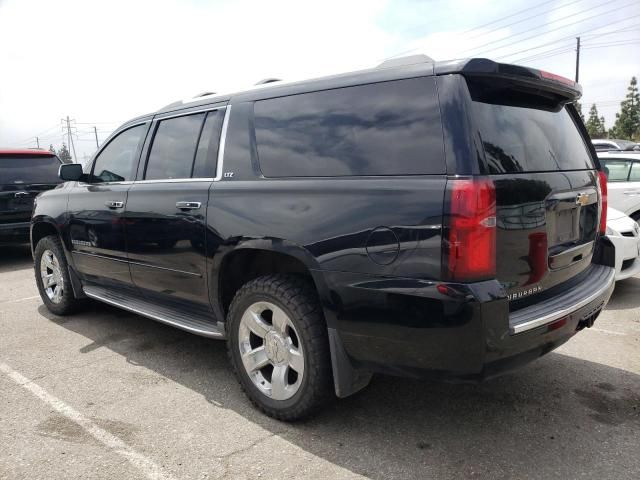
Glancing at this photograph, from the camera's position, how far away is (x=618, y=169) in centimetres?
767

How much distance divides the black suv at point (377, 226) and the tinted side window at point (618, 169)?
4850mm

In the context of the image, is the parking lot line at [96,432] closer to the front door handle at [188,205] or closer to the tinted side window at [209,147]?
the front door handle at [188,205]

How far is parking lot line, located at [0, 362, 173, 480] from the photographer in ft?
8.55

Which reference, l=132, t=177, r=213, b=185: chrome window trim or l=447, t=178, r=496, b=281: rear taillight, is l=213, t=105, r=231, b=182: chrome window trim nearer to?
l=132, t=177, r=213, b=185: chrome window trim

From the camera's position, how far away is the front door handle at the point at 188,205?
3.35m

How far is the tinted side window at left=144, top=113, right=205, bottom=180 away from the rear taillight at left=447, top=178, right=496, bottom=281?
201cm

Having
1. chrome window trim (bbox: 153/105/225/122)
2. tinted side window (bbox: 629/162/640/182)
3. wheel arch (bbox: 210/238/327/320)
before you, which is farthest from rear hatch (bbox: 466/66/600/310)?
tinted side window (bbox: 629/162/640/182)

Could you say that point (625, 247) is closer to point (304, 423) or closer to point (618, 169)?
point (618, 169)

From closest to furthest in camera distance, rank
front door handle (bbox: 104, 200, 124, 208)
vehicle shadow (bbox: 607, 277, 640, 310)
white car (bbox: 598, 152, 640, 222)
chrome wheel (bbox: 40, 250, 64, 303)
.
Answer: front door handle (bbox: 104, 200, 124, 208)
chrome wheel (bbox: 40, 250, 64, 303)
vehicle shadow (bbox: 607, 277, 640, 310)
white car (bbox: 598, 152, 640, 222)

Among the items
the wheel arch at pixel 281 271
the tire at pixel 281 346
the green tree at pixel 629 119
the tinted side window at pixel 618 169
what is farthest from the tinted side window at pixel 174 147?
the green tree at pixel 629 119

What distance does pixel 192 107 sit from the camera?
3719 millimetres

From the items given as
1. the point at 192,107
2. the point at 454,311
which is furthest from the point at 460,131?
the point at 192,107

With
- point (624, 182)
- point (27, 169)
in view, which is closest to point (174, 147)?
point (27, 169)

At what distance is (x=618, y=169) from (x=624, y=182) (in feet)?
0.88
